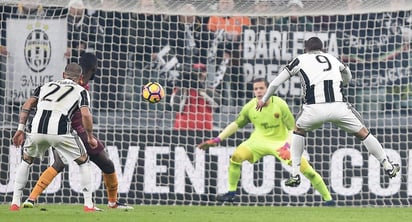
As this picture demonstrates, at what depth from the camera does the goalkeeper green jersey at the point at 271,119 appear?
14.2 metres

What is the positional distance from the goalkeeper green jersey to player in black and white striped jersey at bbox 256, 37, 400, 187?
5.60 feet

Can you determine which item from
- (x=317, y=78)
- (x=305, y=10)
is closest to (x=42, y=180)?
(x=317, y=78)

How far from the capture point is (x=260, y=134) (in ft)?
46.6

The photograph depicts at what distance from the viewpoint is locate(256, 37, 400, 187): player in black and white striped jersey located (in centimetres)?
1211

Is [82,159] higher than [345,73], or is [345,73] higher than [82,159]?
[345,73]

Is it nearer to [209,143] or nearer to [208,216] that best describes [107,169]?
[208,216]

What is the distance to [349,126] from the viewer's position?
12.2 meters

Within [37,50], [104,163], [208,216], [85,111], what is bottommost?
[208,216]

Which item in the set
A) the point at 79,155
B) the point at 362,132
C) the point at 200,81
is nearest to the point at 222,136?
the point at 200,81

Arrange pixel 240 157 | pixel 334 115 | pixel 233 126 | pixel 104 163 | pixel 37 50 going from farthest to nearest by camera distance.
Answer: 1. pixel 37 50
2. pixel 233 126
3. pixel 240 157
4. pixel 104 163
5. pixel 334 115

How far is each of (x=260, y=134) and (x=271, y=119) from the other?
24 centimetres

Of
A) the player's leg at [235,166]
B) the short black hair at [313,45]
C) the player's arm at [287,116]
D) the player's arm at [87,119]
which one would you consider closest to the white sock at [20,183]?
the player's arm at [87,119]

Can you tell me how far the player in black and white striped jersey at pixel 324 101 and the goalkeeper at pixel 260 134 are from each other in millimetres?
1571

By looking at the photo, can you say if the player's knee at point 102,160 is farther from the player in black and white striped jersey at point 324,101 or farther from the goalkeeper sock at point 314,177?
the goalkeeper sock at point 314,177
